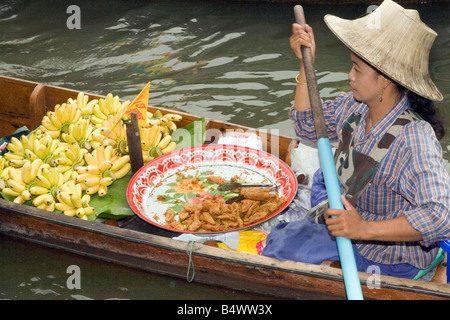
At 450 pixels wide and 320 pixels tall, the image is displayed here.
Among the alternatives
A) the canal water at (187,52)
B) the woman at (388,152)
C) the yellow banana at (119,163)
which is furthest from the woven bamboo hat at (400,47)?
the canal water at (187,52)

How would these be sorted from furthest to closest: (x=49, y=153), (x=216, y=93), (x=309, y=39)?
(x=216, y=93) < (x=49, y=153) < (x=309, y=39)

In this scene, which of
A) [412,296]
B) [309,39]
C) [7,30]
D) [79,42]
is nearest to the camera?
[412,296]

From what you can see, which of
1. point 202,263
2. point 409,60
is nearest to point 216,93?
point 202,263

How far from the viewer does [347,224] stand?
91.7 inches

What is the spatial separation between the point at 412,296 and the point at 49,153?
253cm

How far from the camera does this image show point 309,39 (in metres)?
2.91

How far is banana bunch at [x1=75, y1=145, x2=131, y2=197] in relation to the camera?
3.60 metres

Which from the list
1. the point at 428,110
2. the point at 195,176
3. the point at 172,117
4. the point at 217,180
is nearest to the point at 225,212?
the point at 217,180

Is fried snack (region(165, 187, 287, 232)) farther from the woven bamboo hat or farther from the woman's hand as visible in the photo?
the woven bamboo hat

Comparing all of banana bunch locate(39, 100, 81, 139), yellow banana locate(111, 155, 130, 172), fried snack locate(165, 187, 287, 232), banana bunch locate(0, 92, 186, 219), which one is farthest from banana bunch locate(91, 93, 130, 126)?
fried snack locate(165, 187, 287, 232)

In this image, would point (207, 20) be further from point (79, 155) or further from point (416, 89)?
point (416, 89)

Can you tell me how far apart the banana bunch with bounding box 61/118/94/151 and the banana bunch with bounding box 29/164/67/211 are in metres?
0.36

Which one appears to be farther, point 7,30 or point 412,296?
point 7,30

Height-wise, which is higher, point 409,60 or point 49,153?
point 409,60
